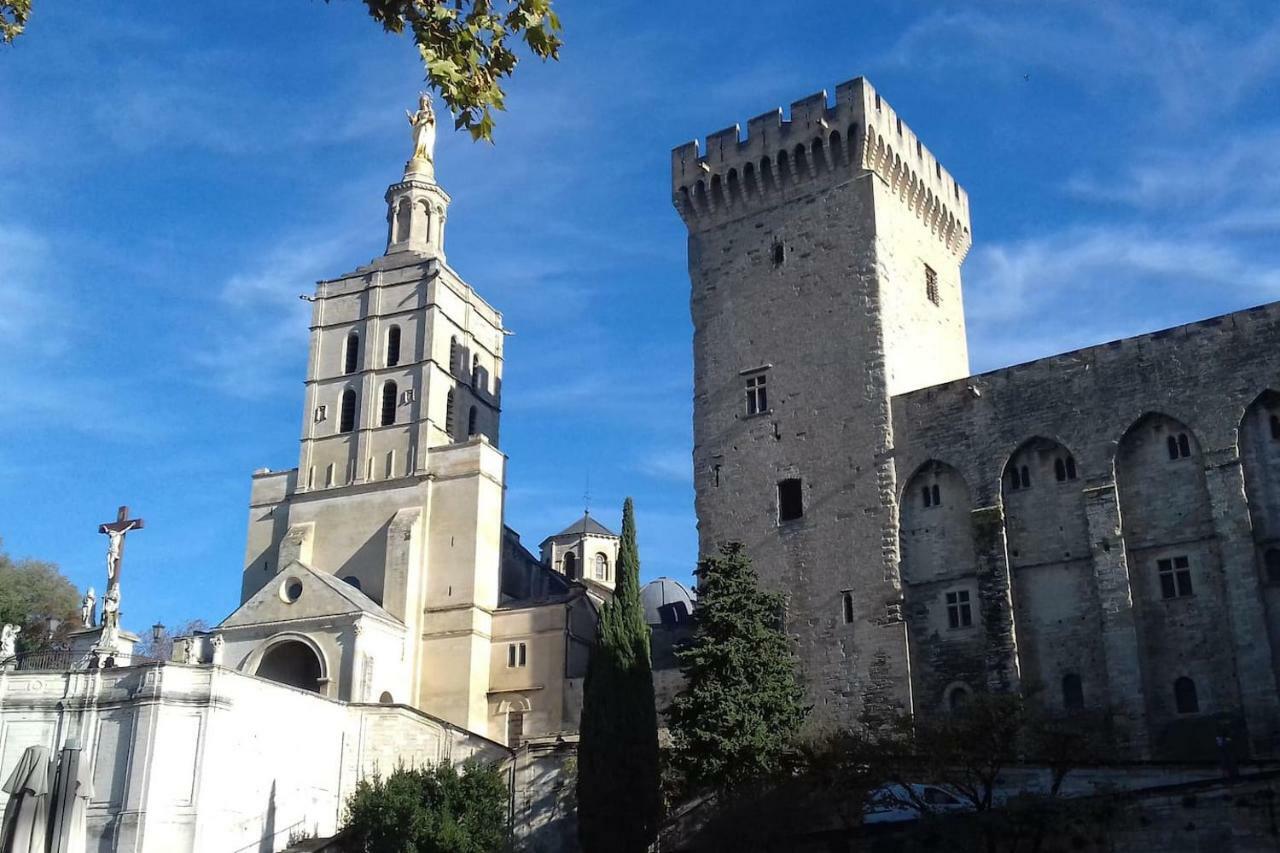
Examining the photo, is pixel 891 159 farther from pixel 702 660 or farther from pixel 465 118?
pixel 465 118

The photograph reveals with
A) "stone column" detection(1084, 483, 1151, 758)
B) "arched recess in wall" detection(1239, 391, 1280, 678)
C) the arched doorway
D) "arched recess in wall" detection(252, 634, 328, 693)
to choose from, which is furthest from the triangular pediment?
"arched recess in wall" detection(1239, 391, 1280, 678)

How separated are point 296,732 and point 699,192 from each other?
1870 cm

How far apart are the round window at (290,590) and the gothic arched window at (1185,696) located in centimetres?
2539

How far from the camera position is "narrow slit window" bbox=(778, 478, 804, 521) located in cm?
3534

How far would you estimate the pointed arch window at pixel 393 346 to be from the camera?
161 ft

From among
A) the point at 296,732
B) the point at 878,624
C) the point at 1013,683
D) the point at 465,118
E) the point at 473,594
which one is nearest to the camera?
the point at 465,118

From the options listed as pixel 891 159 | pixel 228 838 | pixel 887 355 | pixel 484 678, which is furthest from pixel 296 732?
pixel 891 159

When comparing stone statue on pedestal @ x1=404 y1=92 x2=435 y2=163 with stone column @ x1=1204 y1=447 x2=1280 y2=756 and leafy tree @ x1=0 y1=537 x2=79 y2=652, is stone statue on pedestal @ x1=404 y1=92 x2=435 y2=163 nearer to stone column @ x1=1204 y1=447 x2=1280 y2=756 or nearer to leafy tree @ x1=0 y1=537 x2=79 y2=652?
leafy tree @ x1=0 y1=537 x2=79 y2=652

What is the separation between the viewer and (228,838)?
111 feet

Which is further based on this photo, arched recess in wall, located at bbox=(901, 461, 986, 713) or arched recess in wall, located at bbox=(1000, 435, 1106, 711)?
arched recess in wall, located at bbox=(901, 461, 986, 713)

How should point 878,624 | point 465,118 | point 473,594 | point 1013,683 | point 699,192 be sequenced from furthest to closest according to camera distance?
point 473,594, point 699,192, point 878,624, point 1013,683, point 465,118

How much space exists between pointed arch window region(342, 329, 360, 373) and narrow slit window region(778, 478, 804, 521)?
19910 millimetres

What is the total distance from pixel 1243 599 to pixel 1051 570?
429cm

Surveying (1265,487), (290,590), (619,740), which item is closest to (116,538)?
(290,590)
